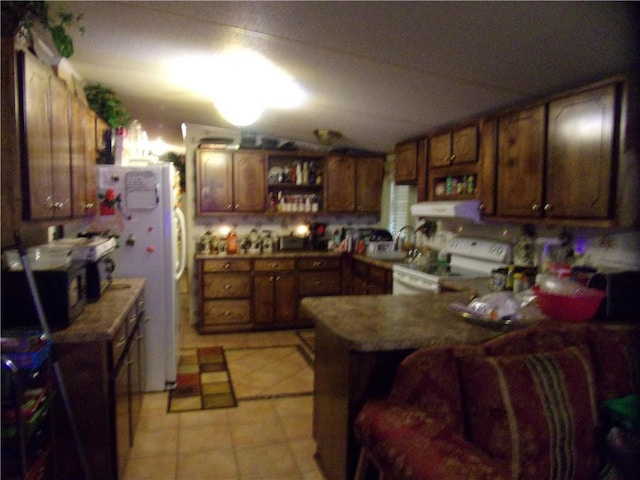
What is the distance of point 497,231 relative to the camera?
385 cm

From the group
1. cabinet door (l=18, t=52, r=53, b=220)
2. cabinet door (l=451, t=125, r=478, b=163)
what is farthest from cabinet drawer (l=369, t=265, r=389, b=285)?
cabinet door (l=18, t=52, r=53, b=220)

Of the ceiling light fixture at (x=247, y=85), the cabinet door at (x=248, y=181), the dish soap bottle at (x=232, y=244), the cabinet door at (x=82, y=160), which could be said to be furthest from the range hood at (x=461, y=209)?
the cabinet door at (x=82, y=160)

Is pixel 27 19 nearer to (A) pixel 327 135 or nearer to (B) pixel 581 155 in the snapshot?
(B) pixel 581 155

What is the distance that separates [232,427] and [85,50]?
2.67 meters

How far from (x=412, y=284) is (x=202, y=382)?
1.92 metres

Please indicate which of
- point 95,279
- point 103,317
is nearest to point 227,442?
point 103,317

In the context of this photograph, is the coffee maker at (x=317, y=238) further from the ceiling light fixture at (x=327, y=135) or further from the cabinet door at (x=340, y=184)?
the ceiling light fixture at (x=327, y=135)

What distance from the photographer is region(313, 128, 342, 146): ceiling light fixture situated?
15.8 ft

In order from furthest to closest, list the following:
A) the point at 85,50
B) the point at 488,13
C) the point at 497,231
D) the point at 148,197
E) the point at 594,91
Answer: the point at 497,231
the point at 148,197
the point at 85,50
the point at 594,91
the point at 488,13

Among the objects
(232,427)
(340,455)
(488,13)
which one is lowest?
(232,427)

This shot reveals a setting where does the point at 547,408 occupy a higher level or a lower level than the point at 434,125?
lower

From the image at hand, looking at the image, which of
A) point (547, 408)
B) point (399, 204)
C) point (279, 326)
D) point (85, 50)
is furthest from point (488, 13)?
point (279, 326)

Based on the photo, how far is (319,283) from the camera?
209 inches

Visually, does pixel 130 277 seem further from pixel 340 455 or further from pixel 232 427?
pixel 340 455
